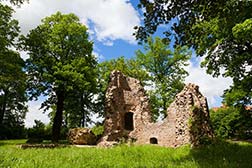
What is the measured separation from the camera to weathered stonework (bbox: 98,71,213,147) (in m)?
22.5

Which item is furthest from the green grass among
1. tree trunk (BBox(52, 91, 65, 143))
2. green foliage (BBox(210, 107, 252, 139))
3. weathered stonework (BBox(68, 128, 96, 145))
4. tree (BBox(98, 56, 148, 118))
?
tree (BBox(98, 56, 148, 118))

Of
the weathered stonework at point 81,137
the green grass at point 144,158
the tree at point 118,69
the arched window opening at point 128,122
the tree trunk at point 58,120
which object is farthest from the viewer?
the tree at point 118,69

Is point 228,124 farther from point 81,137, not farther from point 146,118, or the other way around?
point 81,137

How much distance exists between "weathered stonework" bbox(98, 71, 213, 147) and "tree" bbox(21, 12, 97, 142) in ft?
15.6

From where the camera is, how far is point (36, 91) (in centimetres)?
3675

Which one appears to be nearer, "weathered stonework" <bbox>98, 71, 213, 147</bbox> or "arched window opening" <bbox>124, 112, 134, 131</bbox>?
"weathered stonework" <bbox>98, 71, 213, 147</bbox>

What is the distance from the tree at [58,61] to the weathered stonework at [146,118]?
4.76 meters

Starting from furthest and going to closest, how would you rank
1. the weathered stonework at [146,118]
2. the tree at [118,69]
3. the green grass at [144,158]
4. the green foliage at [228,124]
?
1. the tree at [118,69]
2. the green foliage at [228,124]
3. the weathered stonework at [146,118]
4. the green grass at [144,158]

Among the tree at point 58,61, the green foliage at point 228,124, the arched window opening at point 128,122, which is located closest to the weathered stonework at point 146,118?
the arched window opening at point 128,122

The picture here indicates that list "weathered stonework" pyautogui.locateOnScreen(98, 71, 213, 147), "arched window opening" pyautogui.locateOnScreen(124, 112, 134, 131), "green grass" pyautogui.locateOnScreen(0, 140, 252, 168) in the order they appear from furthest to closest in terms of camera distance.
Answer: "arched window opening" pyautogui.locateOnScreen(124, 112, 134, 131), "weathered stonework" pyautogui.locateOnScreen(98, 71, 213, 147), "green grass" pyautogui.locateOnScreen(0, 140, 252, 168)

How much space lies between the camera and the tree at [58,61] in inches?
1411

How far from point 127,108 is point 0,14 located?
16938mm

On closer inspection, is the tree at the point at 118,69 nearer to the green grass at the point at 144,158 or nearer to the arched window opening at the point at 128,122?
the arched window opening at the point at 128,122

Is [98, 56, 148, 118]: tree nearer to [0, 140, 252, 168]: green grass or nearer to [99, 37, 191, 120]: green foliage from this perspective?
[99, 37, 191, 120]: green foliage
